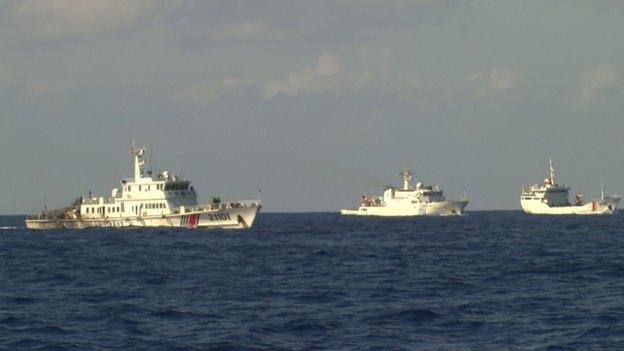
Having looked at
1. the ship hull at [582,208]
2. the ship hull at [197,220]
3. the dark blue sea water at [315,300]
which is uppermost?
the ship hull at [582,208]

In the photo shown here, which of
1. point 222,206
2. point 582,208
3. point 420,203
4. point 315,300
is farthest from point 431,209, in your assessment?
point 315,300

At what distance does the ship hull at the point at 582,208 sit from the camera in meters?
192

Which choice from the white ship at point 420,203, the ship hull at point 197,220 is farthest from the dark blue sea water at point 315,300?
the white ship at point 420,203

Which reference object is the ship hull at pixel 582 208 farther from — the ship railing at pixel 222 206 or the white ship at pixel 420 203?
the ship railing at pixel 222 206

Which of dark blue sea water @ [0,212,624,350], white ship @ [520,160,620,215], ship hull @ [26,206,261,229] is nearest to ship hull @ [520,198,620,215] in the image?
white ship @ [520,160,620,215]

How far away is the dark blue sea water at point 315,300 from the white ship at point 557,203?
13108cm

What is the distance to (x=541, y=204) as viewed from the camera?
19588 cm

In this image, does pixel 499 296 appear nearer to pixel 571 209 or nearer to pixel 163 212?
pixel 163 212

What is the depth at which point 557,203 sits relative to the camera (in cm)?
19638

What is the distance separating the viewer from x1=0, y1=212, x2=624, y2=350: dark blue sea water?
94.4 ft

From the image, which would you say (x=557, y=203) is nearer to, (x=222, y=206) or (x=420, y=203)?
(x=420, y=203)

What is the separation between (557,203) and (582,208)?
15.9ft

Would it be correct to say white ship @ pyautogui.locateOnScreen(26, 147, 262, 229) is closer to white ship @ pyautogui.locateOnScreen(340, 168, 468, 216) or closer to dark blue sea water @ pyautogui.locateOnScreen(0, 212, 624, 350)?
dark blue sea water @ pyautogui.locateOnScreen(0, 212, 624, 350)

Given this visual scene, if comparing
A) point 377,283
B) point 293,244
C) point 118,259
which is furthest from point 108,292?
point 293,244
